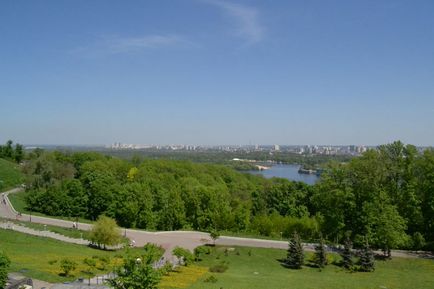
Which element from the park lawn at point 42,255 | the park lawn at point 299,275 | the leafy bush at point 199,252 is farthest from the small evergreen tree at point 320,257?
the park lawn at point 42,255

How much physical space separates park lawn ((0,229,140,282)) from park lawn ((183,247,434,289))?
268 inches

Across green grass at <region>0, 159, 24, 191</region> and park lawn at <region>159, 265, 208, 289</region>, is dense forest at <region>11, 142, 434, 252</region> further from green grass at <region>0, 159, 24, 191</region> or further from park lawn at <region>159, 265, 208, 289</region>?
park lawn at <region>159, 265, 208, 289</region>

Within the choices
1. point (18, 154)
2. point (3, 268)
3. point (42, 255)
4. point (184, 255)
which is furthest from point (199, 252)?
point (18, 154)

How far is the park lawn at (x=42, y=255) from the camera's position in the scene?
979 inches

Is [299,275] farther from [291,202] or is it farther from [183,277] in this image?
[291,202]

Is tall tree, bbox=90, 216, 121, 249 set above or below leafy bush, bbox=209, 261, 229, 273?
above

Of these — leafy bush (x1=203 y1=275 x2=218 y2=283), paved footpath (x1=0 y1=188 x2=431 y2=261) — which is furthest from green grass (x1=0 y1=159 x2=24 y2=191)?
leafy bush (x1=203 y1=275 x2=218 y2=283)

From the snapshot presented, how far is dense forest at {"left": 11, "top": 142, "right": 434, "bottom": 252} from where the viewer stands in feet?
126

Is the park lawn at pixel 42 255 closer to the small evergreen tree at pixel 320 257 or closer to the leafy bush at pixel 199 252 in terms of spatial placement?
the leafy bush at pixel 199 252

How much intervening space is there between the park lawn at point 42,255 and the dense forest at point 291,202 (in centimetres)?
1656

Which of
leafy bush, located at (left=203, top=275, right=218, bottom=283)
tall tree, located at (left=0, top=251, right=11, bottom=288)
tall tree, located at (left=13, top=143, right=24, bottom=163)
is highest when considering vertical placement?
tall tree, located at (left=13, top=143, right=24, bottom=163)

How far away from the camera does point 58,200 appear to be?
5719 centimetres

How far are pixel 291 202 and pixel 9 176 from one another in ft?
179

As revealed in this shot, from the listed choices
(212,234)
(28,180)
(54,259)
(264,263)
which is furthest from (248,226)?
(28,180)
